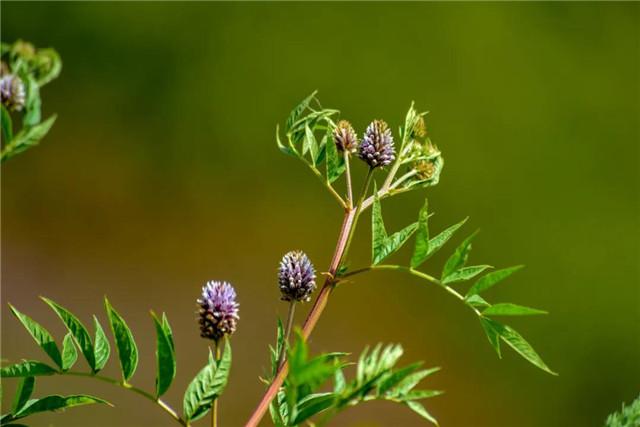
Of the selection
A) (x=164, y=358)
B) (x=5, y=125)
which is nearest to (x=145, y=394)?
(x=164, y=358)

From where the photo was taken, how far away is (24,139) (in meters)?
0.33

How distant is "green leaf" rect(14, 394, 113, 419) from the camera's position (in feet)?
0.94

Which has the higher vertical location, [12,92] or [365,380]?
[12,92]

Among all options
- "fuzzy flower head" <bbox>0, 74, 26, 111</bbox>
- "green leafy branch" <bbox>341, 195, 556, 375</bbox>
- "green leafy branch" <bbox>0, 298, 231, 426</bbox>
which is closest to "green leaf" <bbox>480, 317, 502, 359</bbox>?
"green leafy branch" <bbox>341, 195, 556, 375</bbox>

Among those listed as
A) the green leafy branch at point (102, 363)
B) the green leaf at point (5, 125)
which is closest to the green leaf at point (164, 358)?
the green leafy branch at point (102, 363)

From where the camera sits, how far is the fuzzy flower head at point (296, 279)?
0.36m

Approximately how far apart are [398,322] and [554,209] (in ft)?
1.66

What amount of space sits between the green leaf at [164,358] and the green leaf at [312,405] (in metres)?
0.04

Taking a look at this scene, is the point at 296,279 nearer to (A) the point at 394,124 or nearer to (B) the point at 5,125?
(B) the point at 5,125

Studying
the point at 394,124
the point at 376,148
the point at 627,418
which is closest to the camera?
the point at 627,418

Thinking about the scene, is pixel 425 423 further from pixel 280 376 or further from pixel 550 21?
pixel 280 376

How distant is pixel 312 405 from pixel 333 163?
0.12 metres

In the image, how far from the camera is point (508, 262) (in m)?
2.26

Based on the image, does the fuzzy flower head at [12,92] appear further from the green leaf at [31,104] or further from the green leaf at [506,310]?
the green leaf at [506,310]
